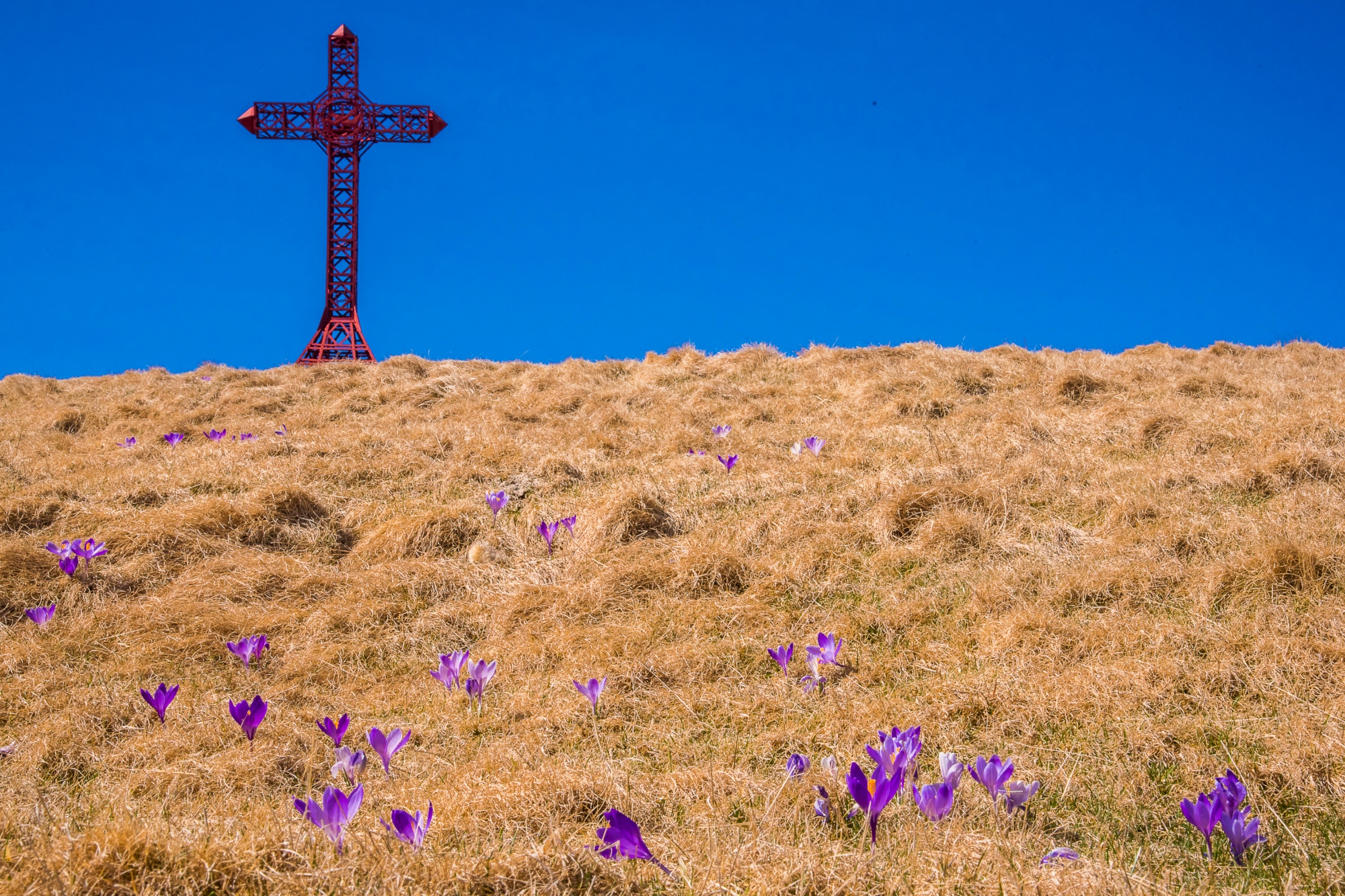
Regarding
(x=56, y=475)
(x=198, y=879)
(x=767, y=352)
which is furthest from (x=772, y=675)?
(x=767, y=352)

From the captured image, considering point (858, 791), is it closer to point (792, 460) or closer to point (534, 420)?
point (792, 460)

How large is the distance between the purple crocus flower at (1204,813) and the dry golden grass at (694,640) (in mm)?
211

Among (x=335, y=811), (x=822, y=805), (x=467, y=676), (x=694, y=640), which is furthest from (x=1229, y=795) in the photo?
(x=467, y=676)

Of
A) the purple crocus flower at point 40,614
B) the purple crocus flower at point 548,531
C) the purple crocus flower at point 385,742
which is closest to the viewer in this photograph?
the purple crocus flower at point 385,742

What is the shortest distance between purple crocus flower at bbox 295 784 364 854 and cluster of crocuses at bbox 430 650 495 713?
1.47 metres

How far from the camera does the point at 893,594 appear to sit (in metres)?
5.20

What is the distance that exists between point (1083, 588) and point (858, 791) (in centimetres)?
300

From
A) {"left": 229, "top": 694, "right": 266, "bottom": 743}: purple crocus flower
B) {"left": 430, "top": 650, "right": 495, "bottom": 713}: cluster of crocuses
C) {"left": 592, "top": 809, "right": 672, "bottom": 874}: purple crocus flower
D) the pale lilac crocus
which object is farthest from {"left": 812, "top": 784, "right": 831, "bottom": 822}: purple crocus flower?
{"left": 229, "top": 694, "right": 266, "bottom": 743}: purple crocus flower

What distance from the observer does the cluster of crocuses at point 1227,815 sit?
2.52 m

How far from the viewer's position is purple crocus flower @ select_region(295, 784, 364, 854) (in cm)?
246

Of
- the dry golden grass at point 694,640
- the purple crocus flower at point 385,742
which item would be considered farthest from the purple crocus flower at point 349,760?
the dry golden grass at point 694,640

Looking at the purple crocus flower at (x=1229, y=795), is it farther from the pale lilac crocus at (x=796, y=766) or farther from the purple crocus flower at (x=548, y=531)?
the purple crocus flower at (x=548, y=531)

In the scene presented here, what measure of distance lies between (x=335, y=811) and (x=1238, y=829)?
2470mm

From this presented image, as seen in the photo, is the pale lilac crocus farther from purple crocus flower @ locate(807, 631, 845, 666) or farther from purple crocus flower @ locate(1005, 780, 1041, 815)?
purple crocus flower @ locate(807, 631, 845, 666)
